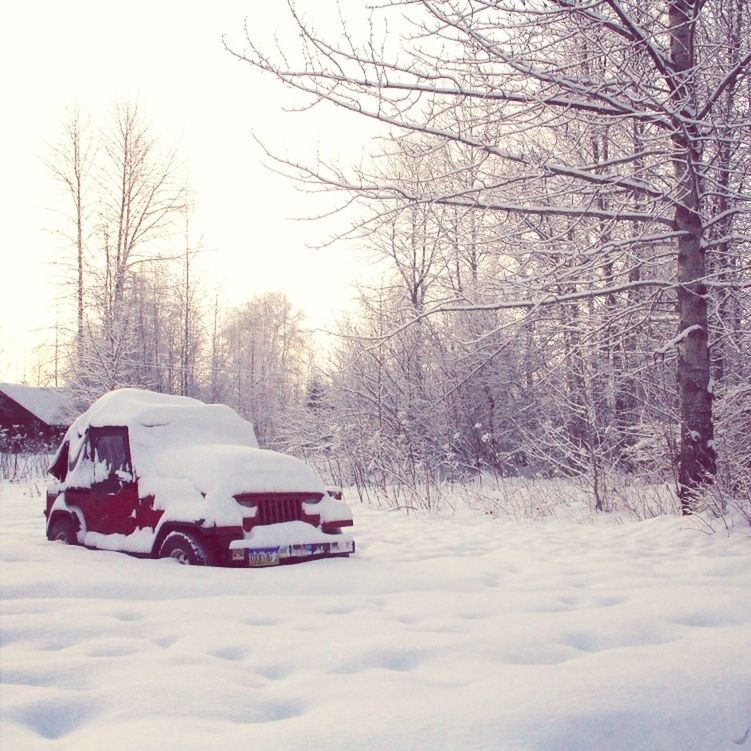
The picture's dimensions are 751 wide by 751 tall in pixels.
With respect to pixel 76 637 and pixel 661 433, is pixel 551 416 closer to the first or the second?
pixel 661 433

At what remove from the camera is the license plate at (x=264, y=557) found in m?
6.55

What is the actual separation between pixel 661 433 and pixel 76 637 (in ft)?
32.3

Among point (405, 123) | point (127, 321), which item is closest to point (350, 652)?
point (405, 123)

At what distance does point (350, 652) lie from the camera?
3988 millimetres

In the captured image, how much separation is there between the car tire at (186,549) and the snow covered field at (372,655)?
15cm

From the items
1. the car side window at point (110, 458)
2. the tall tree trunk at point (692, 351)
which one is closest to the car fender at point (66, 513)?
the car side window at point (110, 458)

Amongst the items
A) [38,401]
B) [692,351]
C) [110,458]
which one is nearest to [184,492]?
[110,458]

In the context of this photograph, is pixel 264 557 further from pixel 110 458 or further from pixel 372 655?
pixel 372 655

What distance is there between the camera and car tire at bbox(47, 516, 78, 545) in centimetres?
805

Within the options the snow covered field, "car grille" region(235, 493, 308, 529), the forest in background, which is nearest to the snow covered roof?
the forest in background

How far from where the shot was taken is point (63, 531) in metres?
8.20

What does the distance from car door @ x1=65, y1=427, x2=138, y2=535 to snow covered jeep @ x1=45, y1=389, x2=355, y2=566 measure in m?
0.01

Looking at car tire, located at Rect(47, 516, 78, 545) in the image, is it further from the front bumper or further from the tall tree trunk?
the tall tree trunk

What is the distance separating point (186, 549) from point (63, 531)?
235 centimetres
